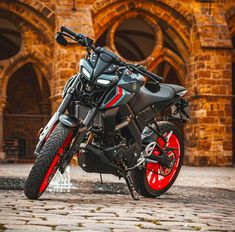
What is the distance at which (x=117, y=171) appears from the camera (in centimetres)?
440

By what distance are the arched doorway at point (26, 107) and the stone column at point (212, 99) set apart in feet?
18.9

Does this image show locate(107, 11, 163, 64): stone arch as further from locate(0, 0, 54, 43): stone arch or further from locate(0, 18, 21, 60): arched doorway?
locate(0, 18, 21, 60): arched doorway

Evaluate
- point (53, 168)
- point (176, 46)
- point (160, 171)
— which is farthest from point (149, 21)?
point (53, 168)

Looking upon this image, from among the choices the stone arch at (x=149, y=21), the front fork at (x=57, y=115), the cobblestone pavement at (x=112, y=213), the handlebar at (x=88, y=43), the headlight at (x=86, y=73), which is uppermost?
the stone arch at (x=149, y=21)

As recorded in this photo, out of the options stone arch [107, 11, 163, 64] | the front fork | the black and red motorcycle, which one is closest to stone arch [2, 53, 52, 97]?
stone arch [107, 11, 163, 64]

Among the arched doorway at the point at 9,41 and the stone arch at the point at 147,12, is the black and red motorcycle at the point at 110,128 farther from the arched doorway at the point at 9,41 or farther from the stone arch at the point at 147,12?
the arched doorway at the point at 9,41

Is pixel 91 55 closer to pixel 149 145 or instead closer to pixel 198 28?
pixel 149 145

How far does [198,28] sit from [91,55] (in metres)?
11.1

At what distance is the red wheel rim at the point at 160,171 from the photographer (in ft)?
15.5

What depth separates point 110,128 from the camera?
4328 millimetres

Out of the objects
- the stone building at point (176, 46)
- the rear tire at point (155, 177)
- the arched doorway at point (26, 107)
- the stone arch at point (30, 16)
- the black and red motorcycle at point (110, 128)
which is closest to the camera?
the black and red motorcycle at point (110, 128)

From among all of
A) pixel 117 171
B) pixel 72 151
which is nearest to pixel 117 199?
pixel 117 171

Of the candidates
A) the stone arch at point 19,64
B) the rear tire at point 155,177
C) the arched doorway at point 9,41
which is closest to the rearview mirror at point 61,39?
the rear tire at point 155,177

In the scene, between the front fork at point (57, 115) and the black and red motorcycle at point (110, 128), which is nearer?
the black and red motorcycle at point (110, 128)
